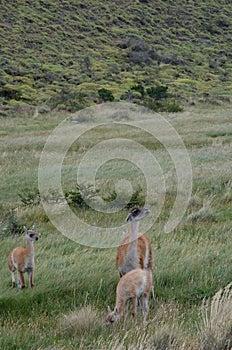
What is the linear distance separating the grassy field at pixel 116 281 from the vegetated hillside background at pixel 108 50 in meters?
21.7

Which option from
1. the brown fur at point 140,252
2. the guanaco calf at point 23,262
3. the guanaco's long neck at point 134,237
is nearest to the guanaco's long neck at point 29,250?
the guanaco calf at point 23,262

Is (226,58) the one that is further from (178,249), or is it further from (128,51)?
(178,249)

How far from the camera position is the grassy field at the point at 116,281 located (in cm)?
455

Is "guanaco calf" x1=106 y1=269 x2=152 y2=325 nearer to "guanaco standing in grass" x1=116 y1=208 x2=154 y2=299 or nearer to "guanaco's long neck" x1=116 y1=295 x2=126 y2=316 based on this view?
"guanaco's long neck" x1=116 y1=295 x2=126 y2=316

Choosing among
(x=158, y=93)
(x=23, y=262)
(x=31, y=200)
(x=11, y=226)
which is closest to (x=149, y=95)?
(x=158, y=93)

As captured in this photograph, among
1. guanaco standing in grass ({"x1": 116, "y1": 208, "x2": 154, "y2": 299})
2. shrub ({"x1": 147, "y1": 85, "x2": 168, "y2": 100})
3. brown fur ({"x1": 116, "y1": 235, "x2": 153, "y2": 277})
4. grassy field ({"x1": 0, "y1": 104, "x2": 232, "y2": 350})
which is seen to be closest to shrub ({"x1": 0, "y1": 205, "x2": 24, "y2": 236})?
grassy field ({"x1": 0, "y1": 104, "x2": 232, "y2": 350})

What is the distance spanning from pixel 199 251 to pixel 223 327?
7.43 ft

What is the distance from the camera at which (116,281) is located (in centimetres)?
594

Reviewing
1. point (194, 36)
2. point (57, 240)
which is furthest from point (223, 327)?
point (194, 36)

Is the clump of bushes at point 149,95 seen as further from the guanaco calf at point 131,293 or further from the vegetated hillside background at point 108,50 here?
the guanaco calf at point 131,293

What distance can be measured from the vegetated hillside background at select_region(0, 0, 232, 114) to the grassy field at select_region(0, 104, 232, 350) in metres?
21.7

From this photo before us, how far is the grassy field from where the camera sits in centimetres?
455

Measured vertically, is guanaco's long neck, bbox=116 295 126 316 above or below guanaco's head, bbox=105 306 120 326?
above

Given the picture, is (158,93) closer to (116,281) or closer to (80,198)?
(80,198)
